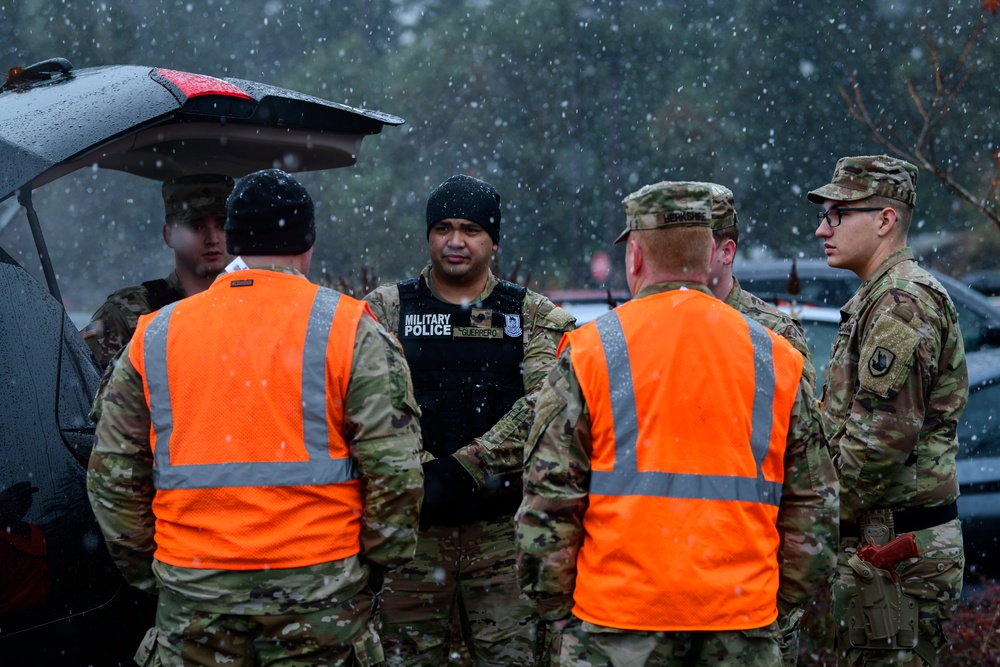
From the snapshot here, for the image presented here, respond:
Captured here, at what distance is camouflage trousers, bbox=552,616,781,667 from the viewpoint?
255 cm

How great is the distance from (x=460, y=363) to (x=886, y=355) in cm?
148

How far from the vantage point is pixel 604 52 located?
2409 centimetres

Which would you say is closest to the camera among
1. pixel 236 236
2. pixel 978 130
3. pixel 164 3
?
pixel 236 236

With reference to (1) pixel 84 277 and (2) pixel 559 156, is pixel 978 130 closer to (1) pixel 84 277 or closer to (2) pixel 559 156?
(2) pixel 559 156

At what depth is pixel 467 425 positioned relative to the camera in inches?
152

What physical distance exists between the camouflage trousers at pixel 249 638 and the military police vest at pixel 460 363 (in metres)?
1.19

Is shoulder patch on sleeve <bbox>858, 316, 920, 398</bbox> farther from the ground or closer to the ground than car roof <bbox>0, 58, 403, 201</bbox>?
closer to the ground

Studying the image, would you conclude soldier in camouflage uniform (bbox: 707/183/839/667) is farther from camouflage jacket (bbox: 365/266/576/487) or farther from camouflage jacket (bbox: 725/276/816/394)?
camouflage jacket (bbox: 365/266/576/487)

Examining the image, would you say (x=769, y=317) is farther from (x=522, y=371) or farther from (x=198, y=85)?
(x=198, y=85)

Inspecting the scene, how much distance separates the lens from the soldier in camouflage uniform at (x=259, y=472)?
268 cm

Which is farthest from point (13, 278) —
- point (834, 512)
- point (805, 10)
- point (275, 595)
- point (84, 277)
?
point (84, 277)

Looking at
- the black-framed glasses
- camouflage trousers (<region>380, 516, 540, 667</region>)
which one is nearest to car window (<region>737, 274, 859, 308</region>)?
the black-framed glasses

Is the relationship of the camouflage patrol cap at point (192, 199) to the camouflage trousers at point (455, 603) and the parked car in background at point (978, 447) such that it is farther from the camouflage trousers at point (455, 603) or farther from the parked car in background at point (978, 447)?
the parked car in background at point (978, 447)

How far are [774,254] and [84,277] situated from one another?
19092mm
